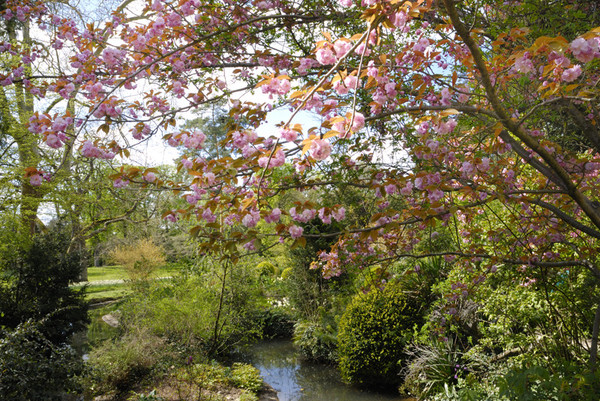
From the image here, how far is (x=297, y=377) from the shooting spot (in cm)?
631

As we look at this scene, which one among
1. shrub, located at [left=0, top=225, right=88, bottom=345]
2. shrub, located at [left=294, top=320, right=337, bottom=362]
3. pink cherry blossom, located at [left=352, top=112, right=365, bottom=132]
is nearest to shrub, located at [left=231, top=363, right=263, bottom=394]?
shrub, located at [left=294, top=320, right=337, bottom=362]

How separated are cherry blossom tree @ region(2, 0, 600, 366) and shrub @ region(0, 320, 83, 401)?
2.04 m

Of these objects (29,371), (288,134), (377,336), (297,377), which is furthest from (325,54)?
(297,377)

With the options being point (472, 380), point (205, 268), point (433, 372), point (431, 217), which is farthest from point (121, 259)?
point (431, 217)

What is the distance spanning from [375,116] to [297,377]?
5583 millimetres

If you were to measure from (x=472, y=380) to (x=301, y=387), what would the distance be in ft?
9.68

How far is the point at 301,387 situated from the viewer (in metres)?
5.84

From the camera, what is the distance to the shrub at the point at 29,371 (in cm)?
344

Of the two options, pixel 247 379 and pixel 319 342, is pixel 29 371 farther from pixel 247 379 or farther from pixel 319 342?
pixel 319 342

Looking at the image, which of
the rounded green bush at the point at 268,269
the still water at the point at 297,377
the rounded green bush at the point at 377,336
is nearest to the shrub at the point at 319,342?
the still water at the point at 297,377

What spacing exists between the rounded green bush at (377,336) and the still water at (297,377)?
25 centimetres

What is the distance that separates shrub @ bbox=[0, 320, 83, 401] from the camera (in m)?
3.44

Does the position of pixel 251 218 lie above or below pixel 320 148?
below

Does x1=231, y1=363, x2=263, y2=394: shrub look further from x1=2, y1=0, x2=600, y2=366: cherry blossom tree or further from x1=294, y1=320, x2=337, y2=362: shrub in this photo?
x1=2, y1=0, x2=600, y2=366: cherry blossom tree
